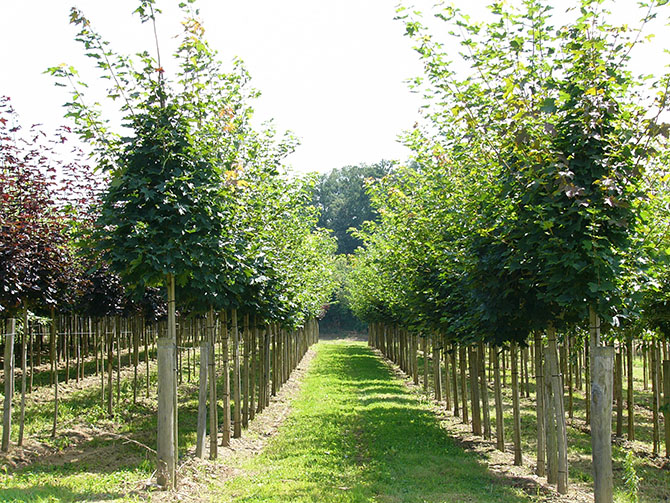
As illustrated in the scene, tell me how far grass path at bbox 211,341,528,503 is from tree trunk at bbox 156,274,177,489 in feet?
2.28

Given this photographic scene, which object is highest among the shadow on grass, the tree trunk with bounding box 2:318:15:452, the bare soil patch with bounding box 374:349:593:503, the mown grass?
the tree trunk with bounding box 2:318:15:452

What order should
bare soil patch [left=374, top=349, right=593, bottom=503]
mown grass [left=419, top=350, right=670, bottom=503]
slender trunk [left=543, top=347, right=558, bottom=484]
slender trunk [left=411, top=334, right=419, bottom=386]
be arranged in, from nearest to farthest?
bare soil patch [left=374, top=349, right=593, bottom=503], slender trunk [left=543, top=347, right=558, bottom=484], mown grass [left=419, top=350, right=670, bottom=503], slender trunk [left=411, top=334, right=419, bottom=386]

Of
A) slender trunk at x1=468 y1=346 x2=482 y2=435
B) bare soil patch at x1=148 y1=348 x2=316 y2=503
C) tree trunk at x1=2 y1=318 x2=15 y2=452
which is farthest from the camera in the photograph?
slender trunk at x1=468 y1=346 x2=482 y2=435

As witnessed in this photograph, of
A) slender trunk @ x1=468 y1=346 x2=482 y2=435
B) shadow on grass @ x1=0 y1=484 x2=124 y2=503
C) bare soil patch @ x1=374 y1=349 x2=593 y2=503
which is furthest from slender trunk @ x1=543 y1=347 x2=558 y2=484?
shadow on grass @ x1=0 y1=484 x2=124 y2=503

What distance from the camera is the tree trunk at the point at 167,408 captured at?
7605 mm

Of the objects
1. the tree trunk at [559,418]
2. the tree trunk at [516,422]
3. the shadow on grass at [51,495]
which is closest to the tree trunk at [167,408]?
the shadow on grass at [51,495]

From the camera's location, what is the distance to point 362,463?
10039mm

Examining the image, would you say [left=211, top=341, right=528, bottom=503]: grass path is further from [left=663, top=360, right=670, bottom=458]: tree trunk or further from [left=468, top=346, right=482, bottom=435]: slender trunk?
[left=663, top=360, right=670, bottom=458]: tree trunk

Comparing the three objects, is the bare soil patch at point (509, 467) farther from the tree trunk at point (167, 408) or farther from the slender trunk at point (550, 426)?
the tree trunk at point (167, 408)

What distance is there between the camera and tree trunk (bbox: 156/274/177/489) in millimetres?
7605

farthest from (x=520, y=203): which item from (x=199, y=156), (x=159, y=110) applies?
(x=159, y=110)

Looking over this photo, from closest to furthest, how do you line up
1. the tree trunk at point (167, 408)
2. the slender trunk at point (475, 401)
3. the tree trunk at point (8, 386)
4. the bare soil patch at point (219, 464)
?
1. the bare soil patch at point (219, 464)
2. the tree trunk at point (167, 408)
3. the tree trunk at point (8, 386)
4. the slender trunk at point (475, 401)

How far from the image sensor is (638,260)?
650cm

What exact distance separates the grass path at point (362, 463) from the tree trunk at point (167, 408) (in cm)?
69
